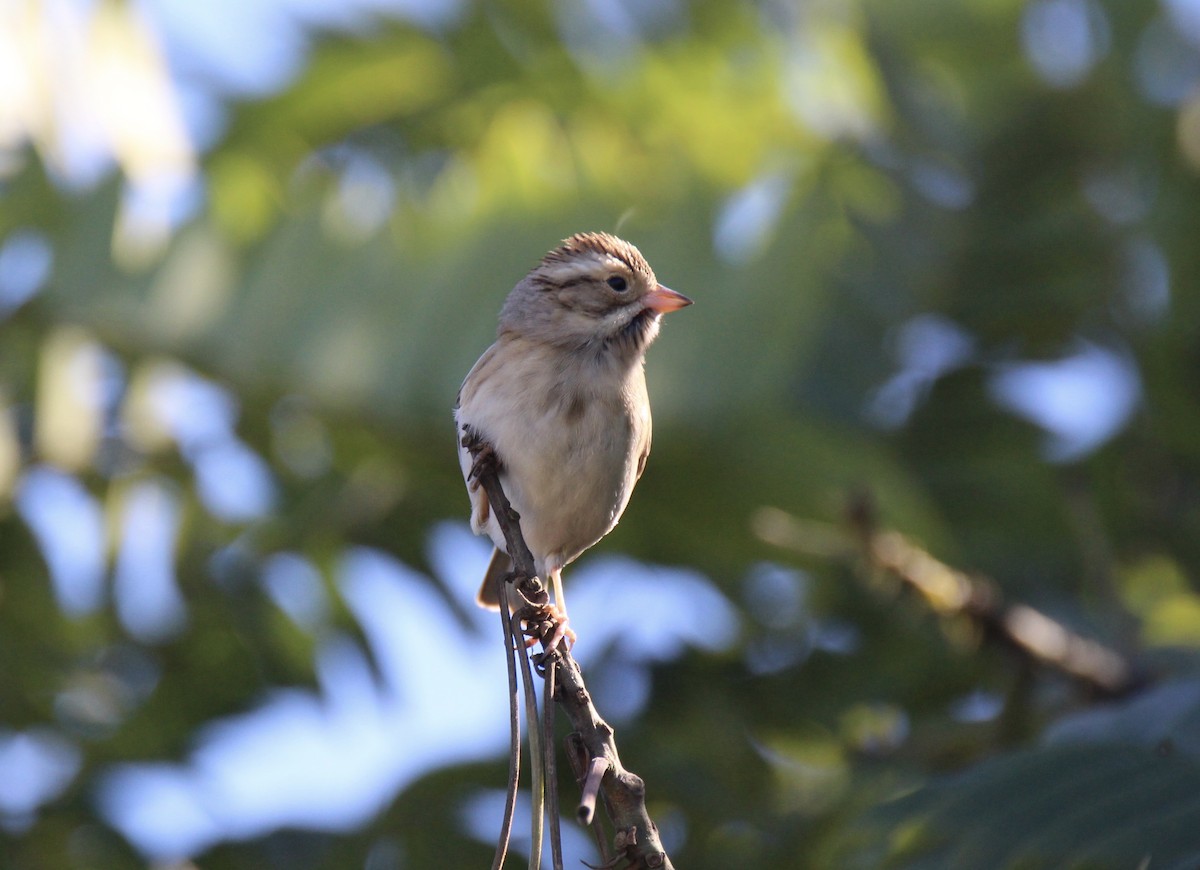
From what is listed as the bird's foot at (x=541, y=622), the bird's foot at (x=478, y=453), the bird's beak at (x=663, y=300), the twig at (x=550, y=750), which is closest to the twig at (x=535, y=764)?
the twig at (x=550, y=750)

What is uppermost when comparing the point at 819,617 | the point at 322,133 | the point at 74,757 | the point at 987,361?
the point at 322,133

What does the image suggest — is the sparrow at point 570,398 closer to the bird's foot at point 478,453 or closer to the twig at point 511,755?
the bird's foot at point 478,453

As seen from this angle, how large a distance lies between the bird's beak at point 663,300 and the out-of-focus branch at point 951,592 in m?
0.89

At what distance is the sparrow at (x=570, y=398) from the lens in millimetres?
4230

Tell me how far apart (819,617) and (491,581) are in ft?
6.94

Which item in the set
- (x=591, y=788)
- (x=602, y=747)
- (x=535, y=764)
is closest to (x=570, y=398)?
(x=535, y=764)

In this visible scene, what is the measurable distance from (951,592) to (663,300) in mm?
1592

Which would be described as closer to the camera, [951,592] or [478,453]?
[478,453]

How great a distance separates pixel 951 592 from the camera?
518cm

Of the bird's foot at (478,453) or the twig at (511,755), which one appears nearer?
the twig at (511,755)

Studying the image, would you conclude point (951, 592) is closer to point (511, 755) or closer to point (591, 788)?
point (511, 755)

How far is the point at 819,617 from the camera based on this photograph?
21.7ft

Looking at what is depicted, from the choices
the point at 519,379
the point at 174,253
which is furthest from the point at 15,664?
the point at 519,379

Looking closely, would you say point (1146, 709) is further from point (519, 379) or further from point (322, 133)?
point (322, 133)
